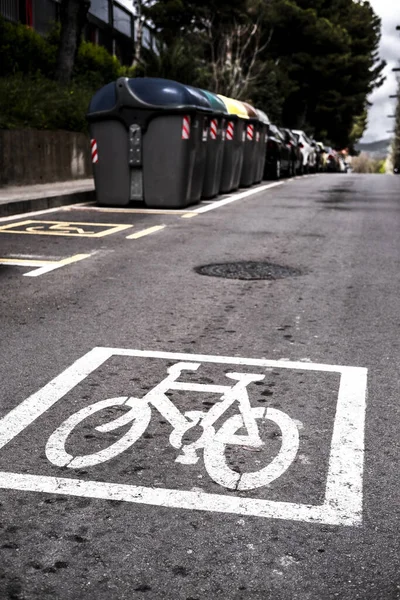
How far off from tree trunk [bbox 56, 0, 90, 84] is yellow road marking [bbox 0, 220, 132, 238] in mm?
12733

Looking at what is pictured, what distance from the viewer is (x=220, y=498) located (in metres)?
3.04

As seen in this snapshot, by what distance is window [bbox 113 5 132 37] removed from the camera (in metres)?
40.5

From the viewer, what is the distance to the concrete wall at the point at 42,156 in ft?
53.4

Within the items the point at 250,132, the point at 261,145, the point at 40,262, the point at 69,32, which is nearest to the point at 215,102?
the point at 250,132

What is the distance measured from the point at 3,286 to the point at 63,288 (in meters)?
0.48

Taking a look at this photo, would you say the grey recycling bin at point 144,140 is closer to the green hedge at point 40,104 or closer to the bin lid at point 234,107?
the green hedge at point 40,104

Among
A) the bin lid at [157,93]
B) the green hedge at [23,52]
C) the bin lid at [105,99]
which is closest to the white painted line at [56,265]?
the bin lid at [157,93]

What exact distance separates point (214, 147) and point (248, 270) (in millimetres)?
9266

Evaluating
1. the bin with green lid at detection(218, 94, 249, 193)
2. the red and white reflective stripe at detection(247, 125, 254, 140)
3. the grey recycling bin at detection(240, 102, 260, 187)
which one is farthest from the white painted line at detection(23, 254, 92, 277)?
the red and white reflective stripe at detection(247, 125, 254, 140)

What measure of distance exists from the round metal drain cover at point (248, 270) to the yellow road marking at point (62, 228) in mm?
2594

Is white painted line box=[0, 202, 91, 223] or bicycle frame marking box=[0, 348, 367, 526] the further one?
white painted line box=[0, 202, 91, 223]

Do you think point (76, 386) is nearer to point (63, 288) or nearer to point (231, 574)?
point (231, 574)

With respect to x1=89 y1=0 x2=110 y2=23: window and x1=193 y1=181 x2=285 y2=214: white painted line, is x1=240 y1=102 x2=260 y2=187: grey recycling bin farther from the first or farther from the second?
x1=89 y1=0 x2=110 y2=23: window

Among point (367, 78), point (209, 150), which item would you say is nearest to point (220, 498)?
point (209, 150)
